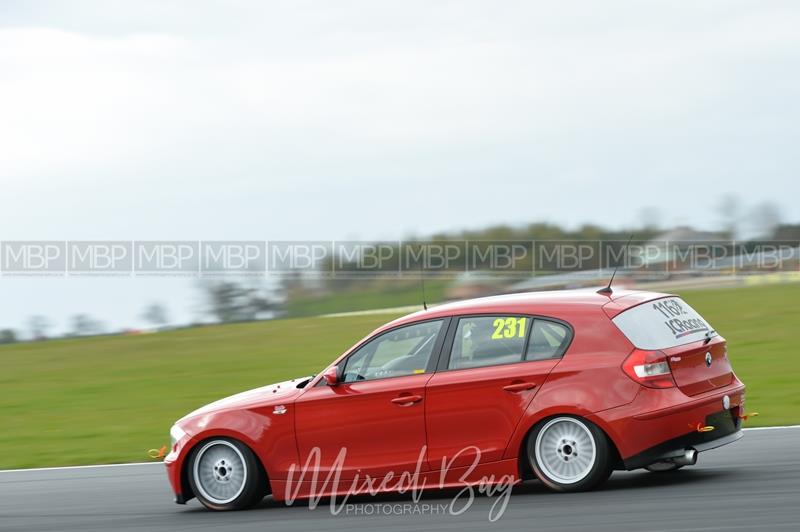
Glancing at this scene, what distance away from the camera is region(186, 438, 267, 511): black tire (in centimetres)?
877

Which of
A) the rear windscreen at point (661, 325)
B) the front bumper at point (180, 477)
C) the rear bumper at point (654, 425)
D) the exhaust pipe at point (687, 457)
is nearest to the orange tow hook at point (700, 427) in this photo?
the rear bumper at point (654, 425)

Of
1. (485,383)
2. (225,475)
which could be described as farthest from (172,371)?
(485,383)

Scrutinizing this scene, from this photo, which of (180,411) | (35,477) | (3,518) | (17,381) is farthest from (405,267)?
(3,518)

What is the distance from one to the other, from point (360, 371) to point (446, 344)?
0.69 m

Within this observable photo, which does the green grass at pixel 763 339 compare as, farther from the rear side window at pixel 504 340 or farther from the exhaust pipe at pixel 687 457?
the rear side window at pixel 504 340

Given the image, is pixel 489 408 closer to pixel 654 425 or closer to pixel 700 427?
Answer: pixel 654 425

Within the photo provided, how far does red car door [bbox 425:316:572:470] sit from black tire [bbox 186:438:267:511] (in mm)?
1412

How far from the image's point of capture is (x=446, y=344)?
8414 millimetres

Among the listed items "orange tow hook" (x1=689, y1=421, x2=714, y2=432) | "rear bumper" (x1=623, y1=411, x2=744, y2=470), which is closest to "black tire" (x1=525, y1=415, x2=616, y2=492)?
"rear bumper" (x1=623, y1=411, x2=744, y2=470)

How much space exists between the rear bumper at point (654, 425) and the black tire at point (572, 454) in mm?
87

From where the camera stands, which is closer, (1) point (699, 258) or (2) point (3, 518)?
(2) point (3, 518)

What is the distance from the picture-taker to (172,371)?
22094 millimetres

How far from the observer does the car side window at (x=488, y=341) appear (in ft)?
27.1

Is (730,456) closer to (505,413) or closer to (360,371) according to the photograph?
(505,413)
